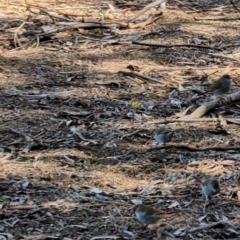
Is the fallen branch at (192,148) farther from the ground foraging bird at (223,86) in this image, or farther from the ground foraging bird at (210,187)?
the ground foraging bird at (223,86)

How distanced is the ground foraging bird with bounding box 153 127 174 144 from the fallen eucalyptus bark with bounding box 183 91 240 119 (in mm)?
529

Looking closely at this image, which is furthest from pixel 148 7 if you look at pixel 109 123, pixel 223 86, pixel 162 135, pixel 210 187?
pixel 210 187

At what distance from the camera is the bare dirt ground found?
3803mm

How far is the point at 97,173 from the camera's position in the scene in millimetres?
4262

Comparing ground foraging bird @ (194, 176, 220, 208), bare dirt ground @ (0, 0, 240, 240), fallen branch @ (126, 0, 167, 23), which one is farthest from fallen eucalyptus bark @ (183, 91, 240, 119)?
fallen branch @ (126, 0, 167, 23)

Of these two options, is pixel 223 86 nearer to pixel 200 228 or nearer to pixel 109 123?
pixel 109 123

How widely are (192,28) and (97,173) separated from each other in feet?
12.8

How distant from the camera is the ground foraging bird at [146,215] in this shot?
358cm

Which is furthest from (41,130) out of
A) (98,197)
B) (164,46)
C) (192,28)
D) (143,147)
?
(192,28)

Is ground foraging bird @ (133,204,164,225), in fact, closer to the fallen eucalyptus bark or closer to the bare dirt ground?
the bare dirt ground

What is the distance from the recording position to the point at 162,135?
469cm

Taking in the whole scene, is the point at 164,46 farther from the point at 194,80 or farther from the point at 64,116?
the point at 64,116

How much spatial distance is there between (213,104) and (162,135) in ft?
2.80

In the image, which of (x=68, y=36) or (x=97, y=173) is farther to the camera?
(x=68, y=36)
